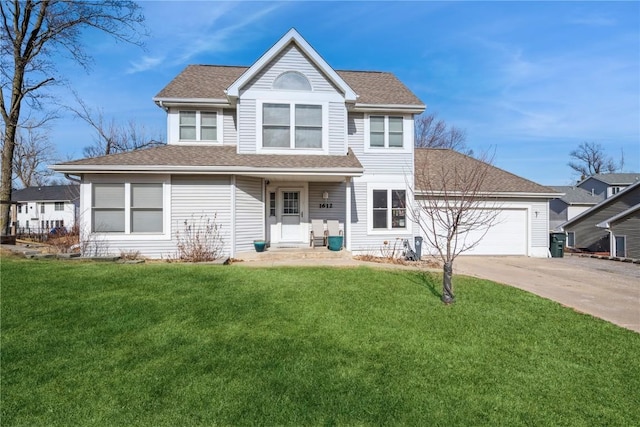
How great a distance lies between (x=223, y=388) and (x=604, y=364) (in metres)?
4.96

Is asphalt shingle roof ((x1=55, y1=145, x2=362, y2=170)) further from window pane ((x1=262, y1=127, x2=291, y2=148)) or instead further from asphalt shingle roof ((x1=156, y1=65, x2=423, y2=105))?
asphalt shingle roof ((x1=156, y1=65, x2=423, y2=105))

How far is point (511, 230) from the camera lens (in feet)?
53.3

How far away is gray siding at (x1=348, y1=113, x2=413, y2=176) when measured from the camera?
47.0ft

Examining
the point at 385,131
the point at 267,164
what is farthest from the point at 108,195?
the point at 385,131

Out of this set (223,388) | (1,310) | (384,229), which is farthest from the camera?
(384,229)

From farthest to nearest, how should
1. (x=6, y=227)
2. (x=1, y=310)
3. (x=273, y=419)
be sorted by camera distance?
(x=6, y=227) → (x=1, y=310) → (x=273, y=419)

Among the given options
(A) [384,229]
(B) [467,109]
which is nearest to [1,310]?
(A) [384,229]

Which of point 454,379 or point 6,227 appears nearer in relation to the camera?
point 454,379

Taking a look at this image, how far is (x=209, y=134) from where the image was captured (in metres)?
14.1

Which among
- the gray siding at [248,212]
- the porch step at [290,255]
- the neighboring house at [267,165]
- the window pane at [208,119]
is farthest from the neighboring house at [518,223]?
the window pane at [208,119]

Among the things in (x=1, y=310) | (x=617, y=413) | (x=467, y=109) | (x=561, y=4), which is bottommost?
(x=617, y=413)

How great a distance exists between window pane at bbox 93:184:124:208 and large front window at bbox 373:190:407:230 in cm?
948

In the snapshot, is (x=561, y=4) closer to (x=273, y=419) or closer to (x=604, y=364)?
(x=604, y=364)

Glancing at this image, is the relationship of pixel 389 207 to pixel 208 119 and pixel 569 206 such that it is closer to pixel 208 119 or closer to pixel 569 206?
pixel 208 119
